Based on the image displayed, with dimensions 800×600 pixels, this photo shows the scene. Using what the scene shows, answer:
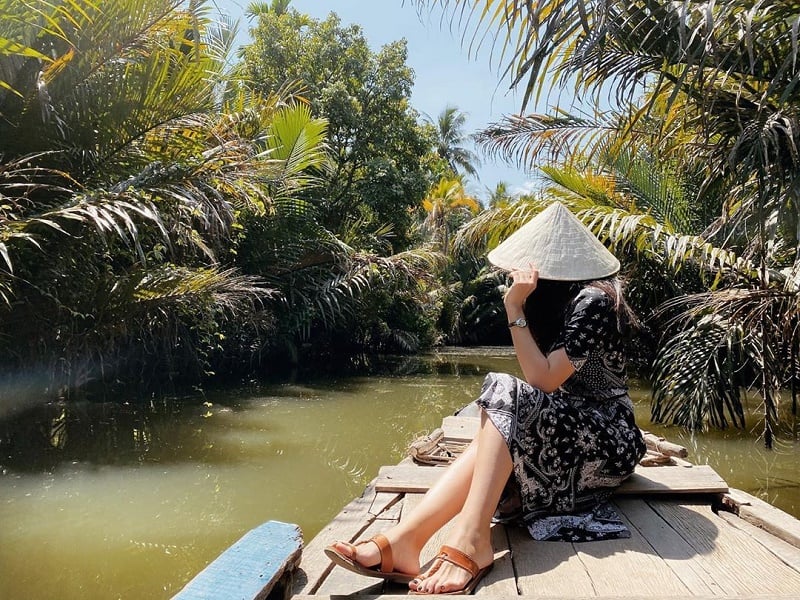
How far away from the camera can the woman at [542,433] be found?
6.52 ft

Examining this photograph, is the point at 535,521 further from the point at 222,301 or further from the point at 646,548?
the point at 222,301

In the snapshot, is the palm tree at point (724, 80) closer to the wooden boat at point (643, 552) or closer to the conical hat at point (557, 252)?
the conical hat at point (557, 252)

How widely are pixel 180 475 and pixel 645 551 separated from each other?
3942mm

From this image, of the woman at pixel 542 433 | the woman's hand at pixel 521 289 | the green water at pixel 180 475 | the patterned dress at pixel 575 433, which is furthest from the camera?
the green water at pixel 180 475

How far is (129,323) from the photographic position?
754 centimetres

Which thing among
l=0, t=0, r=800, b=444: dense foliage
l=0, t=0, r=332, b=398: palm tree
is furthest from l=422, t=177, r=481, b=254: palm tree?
l=0, t=0, r=332, b=398: palm tree

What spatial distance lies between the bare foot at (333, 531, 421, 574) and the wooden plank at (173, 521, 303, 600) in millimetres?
170

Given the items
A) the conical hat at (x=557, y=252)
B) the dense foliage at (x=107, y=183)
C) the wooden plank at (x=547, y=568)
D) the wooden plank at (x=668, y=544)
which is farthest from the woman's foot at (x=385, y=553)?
the dense foliage at (x=107, y=183)

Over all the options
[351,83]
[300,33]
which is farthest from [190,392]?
[300,33]

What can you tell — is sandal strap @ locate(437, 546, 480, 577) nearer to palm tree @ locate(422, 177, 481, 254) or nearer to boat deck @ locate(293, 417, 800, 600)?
boat deck @ locate(293, 417, 800, 600)

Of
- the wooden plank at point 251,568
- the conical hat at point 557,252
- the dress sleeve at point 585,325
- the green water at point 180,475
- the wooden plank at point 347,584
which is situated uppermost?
Answer: the conical hat at point 557,252

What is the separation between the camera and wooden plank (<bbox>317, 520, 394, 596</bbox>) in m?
1.91

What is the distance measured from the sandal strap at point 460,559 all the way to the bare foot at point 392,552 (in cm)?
10

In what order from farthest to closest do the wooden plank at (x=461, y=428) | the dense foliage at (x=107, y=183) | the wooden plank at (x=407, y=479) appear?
1. the dense foliage at (x=107, y=183)
2. the wooden plank at (x=461, y=428)
3. the wooden plank at (x=407, y=479)
